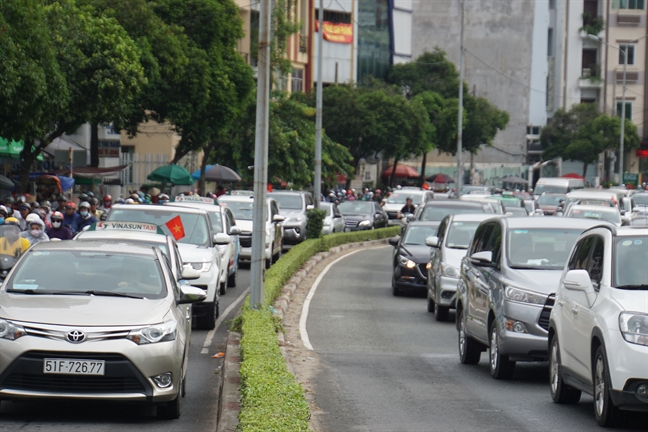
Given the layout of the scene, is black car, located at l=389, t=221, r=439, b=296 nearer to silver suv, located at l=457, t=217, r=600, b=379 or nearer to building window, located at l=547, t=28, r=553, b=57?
silver suv, located at l=457, t=217, r=600, b=379

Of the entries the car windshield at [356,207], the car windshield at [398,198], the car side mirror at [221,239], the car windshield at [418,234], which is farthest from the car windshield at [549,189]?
the car side mirror at [221,239]

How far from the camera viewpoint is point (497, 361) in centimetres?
1224

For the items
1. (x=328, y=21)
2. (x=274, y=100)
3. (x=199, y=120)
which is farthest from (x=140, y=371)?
(x=328, y=21)

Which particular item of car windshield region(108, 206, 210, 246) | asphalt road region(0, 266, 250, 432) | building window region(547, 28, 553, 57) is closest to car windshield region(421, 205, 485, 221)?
car windshield region(108, 206, 210, 246)

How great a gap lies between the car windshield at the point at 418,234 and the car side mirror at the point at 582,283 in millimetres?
14111

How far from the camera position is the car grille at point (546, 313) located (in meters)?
11.8

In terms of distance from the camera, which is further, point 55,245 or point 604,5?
point 604,5

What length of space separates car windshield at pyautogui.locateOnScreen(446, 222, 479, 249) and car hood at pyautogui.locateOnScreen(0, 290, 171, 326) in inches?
423

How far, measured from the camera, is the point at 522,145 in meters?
95.5

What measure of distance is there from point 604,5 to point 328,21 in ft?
A: 101

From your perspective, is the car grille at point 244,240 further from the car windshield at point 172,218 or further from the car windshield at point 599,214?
the car windshield at point 172,218

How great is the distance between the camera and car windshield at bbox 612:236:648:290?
914 centimetres

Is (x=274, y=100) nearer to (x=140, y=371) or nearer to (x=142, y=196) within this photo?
(x=142, y=196)

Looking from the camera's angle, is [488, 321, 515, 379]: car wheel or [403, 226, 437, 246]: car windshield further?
[403, 226, 437, 246]: car windshield
